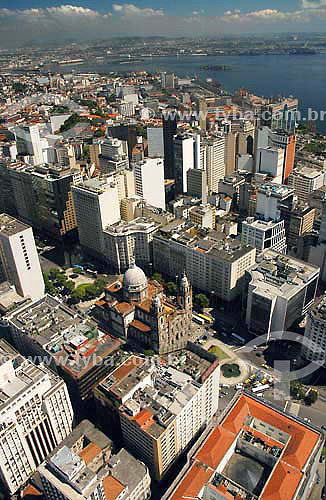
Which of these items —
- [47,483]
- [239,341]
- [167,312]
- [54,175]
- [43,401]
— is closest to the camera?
[47,483]

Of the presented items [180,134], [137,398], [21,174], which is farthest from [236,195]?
[137,398]

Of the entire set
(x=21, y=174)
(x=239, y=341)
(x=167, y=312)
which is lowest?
(x=239, y=341)

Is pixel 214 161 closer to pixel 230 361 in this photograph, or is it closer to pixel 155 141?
pixel 155 141

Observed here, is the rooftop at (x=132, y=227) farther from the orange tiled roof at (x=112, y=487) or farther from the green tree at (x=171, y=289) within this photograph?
the orange tiled roof at (x=112, y=487)

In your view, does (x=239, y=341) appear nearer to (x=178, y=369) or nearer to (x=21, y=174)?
(x=178, y=369)

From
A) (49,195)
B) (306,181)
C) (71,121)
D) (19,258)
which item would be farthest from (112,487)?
(71,121)

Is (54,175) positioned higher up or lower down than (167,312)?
higher up

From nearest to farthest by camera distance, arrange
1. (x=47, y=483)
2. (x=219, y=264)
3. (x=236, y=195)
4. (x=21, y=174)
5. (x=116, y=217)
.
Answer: (x=47, y=483)
(x=219, y=264)
(x=116, y=217)
(x=21, y=174)
(x=236, y=195)
